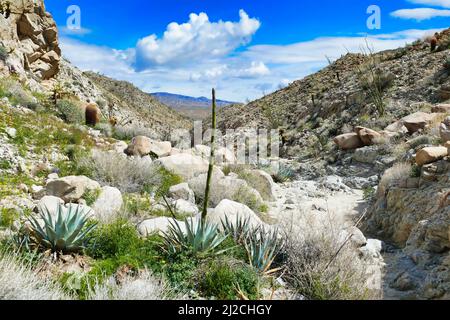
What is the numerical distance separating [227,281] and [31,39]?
1723cm

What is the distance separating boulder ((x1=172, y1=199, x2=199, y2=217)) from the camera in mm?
6574

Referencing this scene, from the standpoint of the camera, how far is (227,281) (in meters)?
3.99

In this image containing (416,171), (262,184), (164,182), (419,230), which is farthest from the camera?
(262,184)

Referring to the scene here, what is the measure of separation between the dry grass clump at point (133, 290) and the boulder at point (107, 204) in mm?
2029

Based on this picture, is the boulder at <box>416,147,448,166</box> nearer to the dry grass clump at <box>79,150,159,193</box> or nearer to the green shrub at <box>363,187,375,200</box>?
the green shrub at <box>363,187,375,200</box>

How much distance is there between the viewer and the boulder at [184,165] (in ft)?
30.8

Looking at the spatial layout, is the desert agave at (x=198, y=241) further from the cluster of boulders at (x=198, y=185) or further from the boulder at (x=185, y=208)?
the boulder at (x=185, y=208)

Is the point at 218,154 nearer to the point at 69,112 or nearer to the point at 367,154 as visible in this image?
the point at 367,154

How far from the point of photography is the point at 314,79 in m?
32.3

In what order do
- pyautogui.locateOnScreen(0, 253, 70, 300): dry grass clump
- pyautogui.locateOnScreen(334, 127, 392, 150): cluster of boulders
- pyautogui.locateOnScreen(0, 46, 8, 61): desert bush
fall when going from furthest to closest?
1. pyautogui.locateOnScreen(0, 46, 8, 61): desert bush
2. pyautogui.locateOnScreen(334, 127, 392, 150): cluster of boulders
3. pyautogui.locateOnScreen(0, 253, 70, 300): dry grass clump

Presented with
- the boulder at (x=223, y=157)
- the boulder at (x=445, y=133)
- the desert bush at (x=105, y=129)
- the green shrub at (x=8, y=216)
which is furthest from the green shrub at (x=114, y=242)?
the desert bush at (x=105, y=129)

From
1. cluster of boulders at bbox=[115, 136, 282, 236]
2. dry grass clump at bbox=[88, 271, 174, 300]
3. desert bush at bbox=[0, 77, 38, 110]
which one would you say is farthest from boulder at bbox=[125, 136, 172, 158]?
dry grass clump at bbox=[88, 271, 174, 300]

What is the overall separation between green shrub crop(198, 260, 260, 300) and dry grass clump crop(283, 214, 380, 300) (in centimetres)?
50

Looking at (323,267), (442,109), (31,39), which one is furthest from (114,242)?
(31,39)
